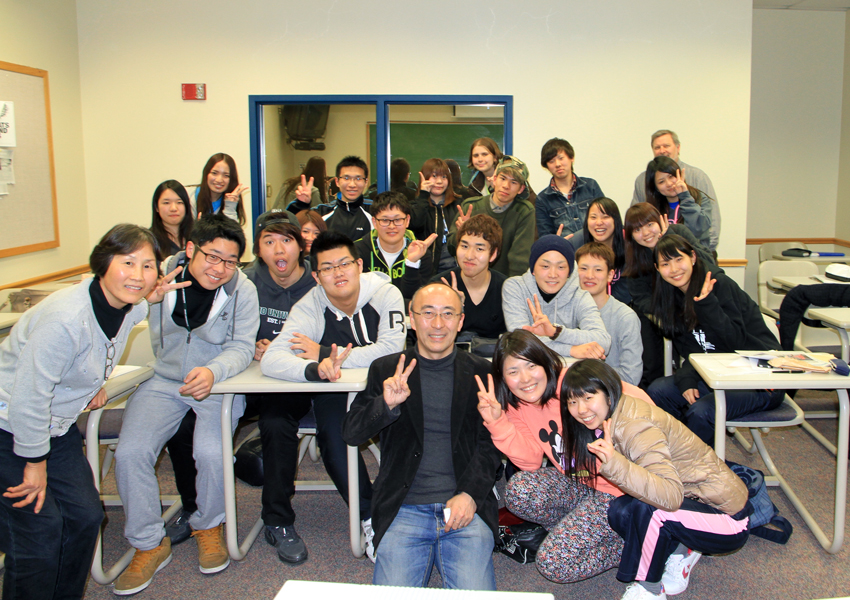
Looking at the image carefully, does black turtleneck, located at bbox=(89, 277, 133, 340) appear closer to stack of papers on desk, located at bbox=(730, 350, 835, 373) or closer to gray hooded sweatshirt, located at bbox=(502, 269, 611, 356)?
gray hooded sweatshirt, located at bbox=(502, 269, 611, 356)

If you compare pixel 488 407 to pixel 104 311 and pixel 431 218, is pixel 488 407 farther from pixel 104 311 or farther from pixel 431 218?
pixel 431 218

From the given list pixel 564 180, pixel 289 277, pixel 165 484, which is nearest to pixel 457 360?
pixel 289 277

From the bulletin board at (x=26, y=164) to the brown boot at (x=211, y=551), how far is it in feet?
9.44

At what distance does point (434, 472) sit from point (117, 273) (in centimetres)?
127

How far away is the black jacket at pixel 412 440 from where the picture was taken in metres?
2.07

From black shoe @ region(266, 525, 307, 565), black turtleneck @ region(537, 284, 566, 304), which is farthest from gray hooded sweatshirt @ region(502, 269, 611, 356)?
black shoe @ region(266, 525, 307, 565)

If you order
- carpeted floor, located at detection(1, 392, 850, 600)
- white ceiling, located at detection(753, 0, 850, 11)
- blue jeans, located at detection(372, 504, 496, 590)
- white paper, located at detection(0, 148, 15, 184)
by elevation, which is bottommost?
carpeted floor, located at detection(1, 392, 850, 600)

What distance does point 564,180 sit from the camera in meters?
4.00

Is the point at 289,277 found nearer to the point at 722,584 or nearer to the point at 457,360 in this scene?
the point at 457,360

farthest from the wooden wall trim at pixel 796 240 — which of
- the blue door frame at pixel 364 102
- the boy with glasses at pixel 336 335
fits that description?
the boy with glasses at pixel 336 335

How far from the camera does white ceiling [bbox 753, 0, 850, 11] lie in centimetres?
590

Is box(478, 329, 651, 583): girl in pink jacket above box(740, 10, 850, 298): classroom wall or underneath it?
underneath

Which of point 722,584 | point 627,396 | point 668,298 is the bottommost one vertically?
point 722,584

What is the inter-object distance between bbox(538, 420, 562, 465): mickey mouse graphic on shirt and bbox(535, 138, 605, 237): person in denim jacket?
1930mm
